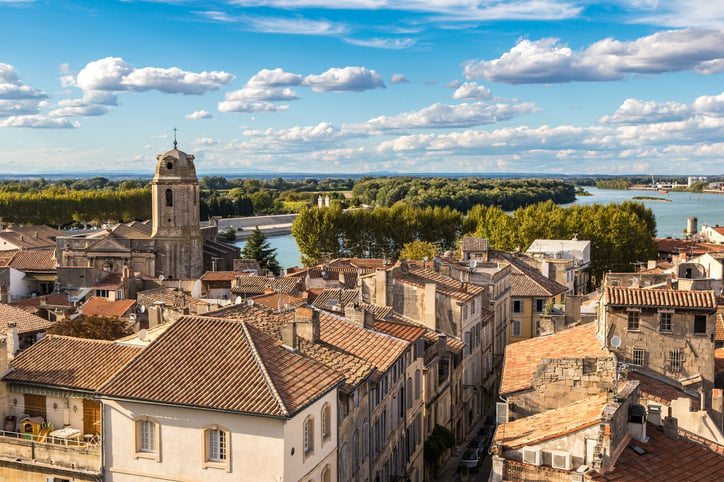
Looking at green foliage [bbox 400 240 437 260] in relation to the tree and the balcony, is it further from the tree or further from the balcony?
the balcony

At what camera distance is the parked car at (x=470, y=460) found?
3027cm

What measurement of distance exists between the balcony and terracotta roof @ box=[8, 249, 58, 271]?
41368mm

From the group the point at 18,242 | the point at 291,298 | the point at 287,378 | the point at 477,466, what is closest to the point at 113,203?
the point at 18,242

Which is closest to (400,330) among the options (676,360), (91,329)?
(676,360)

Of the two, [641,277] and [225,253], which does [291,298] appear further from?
[225,253]

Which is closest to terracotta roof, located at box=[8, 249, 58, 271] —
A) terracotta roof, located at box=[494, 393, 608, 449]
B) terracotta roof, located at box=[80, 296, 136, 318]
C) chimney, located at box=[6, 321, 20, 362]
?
terracotta roof, located at box=[80, 296, 136, 318]

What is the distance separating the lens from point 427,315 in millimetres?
34188

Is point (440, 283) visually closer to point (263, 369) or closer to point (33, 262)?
point (263, 369)

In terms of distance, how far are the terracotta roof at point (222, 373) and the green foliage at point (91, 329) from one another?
1232 centimetres

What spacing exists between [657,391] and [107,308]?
30.0 m

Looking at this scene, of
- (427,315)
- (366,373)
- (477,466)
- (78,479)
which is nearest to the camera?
(78,479)

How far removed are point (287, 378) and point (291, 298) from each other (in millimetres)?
20433

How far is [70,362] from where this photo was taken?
22.2 metres

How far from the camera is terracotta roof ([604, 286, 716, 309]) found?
23469mm
